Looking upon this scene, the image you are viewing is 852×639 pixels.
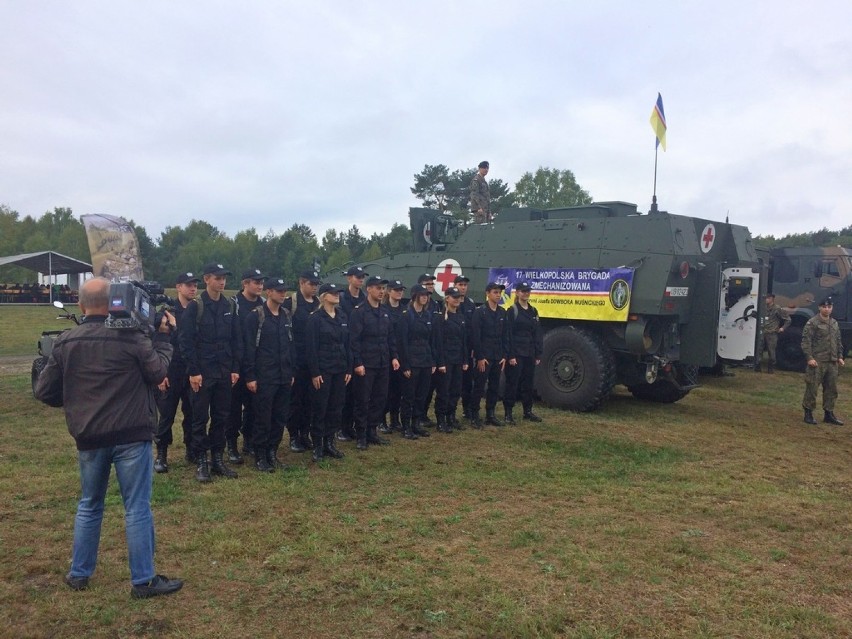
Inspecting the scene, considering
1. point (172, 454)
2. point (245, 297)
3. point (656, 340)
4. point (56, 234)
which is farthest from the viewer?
point (56, 234)

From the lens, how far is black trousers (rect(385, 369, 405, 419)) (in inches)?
298

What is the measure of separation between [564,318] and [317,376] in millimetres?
4122

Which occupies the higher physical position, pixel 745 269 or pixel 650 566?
pixel 745 269

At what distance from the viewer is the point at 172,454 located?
637 centimetres

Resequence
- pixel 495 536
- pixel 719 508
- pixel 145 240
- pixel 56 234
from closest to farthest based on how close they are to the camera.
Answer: pixel 495 536, pixel 719 508, pixel 145 240, pixel 56 234

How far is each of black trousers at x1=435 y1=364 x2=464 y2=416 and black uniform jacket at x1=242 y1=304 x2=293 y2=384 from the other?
7.73 ft

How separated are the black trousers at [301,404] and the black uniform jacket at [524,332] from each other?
9.06 feet

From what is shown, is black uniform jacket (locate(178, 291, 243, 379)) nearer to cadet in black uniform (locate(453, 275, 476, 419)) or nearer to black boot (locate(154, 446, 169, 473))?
black boot (locate(154, 446, 169, 473))

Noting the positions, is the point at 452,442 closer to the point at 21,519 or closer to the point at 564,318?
the point at 564,318

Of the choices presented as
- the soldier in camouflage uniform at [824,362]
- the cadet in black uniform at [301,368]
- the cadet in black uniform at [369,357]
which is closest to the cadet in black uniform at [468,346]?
the cadet in black uniform at [369,357]

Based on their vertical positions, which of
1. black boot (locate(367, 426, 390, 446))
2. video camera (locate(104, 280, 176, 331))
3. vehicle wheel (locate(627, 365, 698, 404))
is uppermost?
video camera (locate(104, 280, 176, 331))

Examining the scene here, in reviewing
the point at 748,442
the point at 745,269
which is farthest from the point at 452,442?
the point at 745,269

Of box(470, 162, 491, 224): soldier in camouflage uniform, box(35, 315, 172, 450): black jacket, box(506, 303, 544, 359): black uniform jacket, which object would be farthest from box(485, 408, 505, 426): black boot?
box(35, 315, 172, 450): black jacket

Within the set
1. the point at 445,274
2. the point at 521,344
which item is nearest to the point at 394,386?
the point at 521,344
